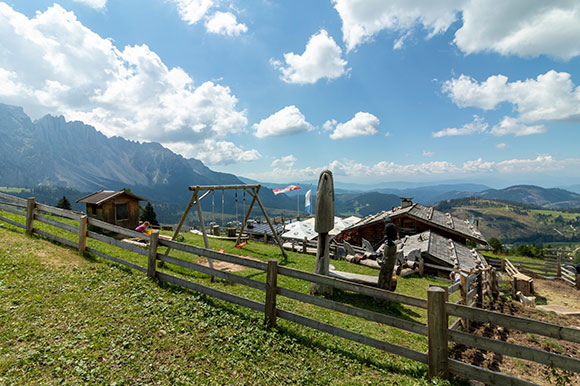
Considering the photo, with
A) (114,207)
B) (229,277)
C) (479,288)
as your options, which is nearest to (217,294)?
(229,277)

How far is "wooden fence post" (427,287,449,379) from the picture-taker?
178 inches

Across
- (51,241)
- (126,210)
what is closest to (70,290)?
(51,241)

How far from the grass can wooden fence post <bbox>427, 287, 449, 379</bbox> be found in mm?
199

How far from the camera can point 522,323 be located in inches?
159

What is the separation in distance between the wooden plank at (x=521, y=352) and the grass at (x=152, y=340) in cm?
86

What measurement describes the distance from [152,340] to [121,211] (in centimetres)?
→ 2468

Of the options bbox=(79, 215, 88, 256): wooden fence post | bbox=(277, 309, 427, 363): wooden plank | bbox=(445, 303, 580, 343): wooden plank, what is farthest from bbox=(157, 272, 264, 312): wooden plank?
bbox=(445, 303, 580, 343): wooden plank

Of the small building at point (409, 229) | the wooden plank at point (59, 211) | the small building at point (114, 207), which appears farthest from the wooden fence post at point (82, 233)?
the small building at point (409, 229)

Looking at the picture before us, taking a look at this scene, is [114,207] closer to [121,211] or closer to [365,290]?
[121,211]

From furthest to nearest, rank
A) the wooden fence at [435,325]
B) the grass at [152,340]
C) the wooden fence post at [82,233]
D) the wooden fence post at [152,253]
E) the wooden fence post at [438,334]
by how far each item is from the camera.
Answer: the wooden fence post at [82,233] < the wooden fence post at [152,253] < the wooden fence post at [438,334] < the grass at [152,340] < the wooden fence at [435,325]

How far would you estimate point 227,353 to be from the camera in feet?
16.3

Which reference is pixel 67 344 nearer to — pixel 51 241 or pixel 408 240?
pixel 51 241

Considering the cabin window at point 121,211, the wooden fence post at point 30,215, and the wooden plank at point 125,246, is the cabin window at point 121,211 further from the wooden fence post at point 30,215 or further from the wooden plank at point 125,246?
the wooden plank at point 125,246

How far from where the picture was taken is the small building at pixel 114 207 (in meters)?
23.9
